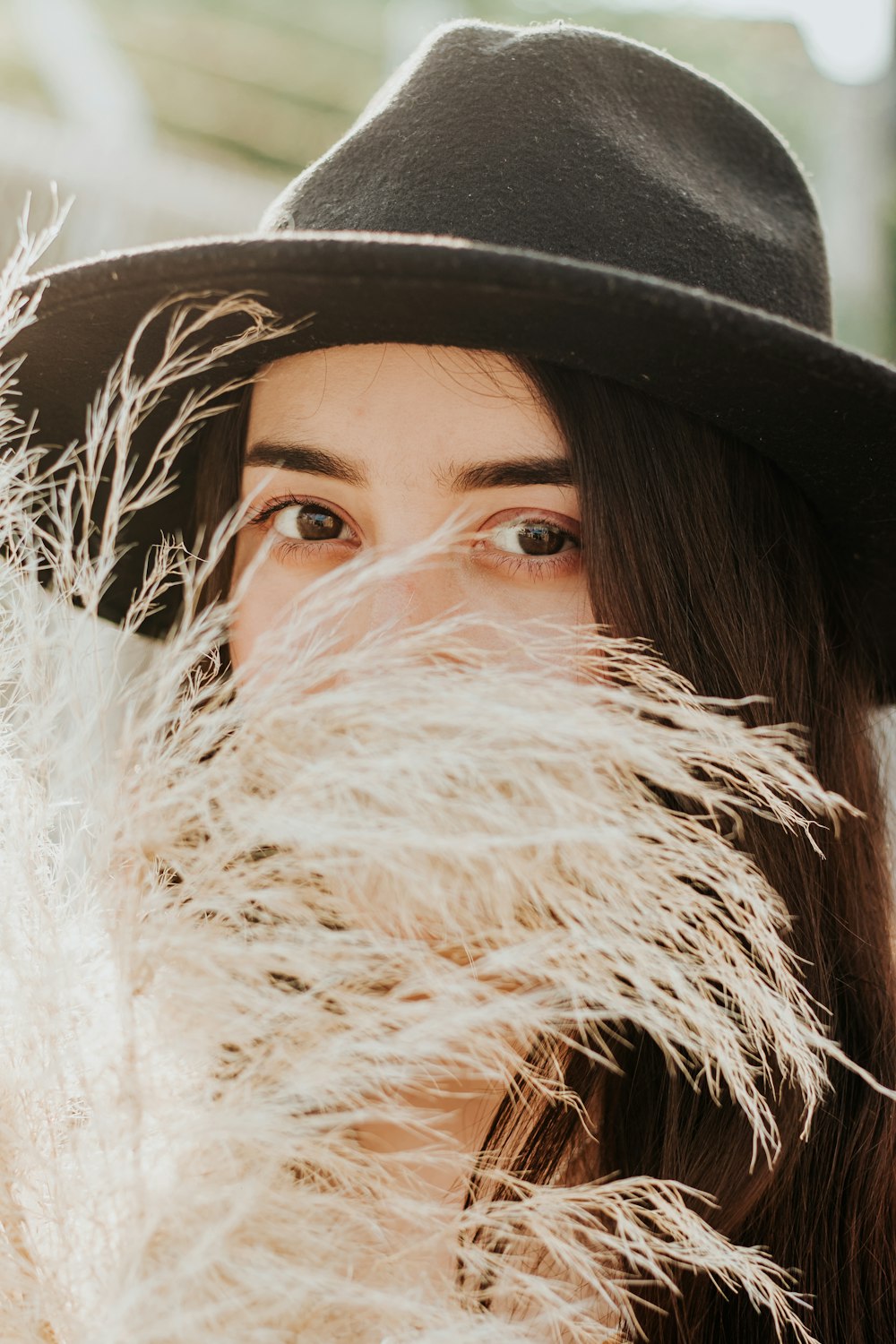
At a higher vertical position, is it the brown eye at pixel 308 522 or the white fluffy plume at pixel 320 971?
the brown eye at pixel 308 522

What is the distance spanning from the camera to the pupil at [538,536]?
1138mm

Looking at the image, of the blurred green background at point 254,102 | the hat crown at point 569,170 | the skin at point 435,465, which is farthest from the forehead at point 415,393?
the blurred green background at point 254,102

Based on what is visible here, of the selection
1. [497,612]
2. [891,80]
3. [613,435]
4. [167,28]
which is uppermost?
[167,28]

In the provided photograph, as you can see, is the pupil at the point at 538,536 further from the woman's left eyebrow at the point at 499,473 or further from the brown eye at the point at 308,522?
the brown eye at the point at 308,522

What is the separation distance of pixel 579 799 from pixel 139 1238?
0.33 meters

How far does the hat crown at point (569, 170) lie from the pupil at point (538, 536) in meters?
0.28

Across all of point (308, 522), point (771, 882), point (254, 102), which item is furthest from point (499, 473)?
point (254, 102)

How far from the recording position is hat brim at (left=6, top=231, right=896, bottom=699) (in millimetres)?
795

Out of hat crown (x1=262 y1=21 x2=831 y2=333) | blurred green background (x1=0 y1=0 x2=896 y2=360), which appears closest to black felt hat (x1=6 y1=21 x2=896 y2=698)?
hat crown (x1=262 y1=21 x2=831 y2=333)

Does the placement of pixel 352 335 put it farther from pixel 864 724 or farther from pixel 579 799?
pixel 864 724

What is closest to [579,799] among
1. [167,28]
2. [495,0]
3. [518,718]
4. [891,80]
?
[518,718]

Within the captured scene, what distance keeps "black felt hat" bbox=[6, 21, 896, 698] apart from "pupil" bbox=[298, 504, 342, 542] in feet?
0.69

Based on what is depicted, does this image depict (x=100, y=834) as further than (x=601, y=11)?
No

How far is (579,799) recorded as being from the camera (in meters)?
0.56
